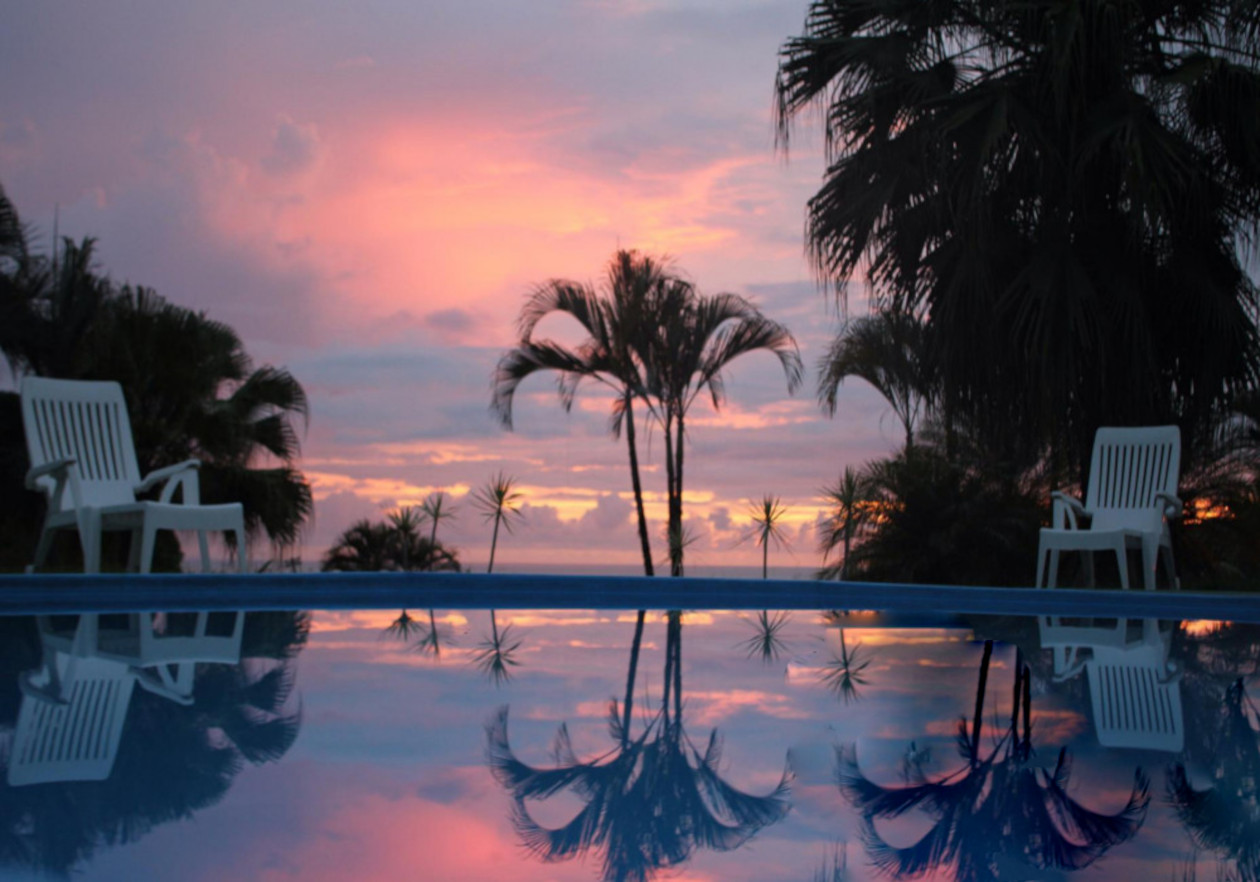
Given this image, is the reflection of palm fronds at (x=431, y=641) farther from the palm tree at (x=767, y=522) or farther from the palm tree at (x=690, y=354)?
the palm tree at (x=690, y=354)

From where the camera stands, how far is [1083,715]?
6.55 feet

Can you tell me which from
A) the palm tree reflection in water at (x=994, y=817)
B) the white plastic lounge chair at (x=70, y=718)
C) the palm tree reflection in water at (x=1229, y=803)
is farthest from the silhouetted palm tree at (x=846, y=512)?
the palm tree reflection in water at (x=994, y=817)

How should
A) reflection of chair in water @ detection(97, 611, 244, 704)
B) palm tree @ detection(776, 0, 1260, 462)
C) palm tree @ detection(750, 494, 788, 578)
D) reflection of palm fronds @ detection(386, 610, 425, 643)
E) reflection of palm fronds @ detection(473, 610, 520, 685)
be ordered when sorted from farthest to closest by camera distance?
palm tree @ detection(750, 494, 788, 578)
palm tree @ detection(776, 0, 1260, 462)
reflection of palm fronds @ detection(386, 610, 425, 643)
reflection of palm fronds @ detection(473, 610, 520, 685)
reflection of chair in water @ detection(97, 611, 244, 704)

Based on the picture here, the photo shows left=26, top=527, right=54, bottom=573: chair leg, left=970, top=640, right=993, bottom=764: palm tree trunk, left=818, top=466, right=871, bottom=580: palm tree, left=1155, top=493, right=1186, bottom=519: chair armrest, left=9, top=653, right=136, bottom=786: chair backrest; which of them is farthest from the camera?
left=818, top=466, right=871, bottom=580: palm tree

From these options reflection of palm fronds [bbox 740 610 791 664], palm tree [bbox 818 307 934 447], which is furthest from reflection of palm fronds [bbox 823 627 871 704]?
palm tree [bbox 818 307 934 447]

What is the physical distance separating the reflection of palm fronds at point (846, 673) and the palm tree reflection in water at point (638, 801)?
567 millimetres

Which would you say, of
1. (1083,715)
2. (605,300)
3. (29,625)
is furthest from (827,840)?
(605,300)

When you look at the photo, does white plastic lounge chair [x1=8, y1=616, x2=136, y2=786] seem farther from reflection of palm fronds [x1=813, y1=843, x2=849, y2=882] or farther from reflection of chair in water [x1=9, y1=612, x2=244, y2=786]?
reflection of palm fronds [x1=813, y1=843, x2=849, y2=882]

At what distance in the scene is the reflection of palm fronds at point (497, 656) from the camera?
100 inches

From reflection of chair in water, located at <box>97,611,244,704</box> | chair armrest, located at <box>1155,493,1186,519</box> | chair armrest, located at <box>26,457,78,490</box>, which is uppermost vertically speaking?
chair armrest, located at <box>26,457,78,490</box>

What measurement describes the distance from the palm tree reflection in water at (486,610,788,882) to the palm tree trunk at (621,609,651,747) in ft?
0.03

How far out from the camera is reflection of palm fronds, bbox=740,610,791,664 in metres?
3.00

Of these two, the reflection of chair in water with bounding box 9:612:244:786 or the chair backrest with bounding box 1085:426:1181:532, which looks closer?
the reflection of chair in water with bounding box 9:612:244:786

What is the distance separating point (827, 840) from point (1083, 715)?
1.01m
